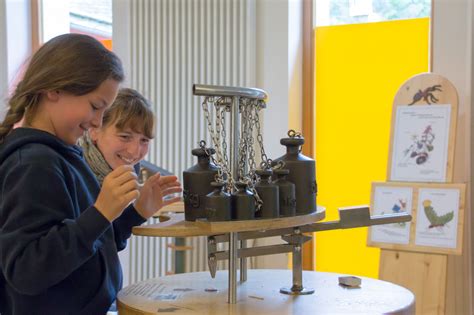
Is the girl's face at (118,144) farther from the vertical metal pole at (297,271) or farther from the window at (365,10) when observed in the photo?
the window at (365,10)

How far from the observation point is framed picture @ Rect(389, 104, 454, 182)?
144 inches

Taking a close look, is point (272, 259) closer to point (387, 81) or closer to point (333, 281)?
point (387, 81)

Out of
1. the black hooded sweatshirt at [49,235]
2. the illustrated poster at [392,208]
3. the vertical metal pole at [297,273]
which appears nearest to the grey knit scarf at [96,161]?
the black hooded sweatshirt at [49,235]

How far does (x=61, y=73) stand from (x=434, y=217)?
261 cm

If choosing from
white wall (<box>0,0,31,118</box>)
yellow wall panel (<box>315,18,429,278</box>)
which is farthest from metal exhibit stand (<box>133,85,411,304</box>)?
white wall (<box>0,0,31,118</box>)

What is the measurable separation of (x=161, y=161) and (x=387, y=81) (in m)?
1.70

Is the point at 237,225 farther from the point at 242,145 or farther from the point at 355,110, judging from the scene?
the point at 355,110

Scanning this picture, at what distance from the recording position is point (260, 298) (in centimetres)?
168

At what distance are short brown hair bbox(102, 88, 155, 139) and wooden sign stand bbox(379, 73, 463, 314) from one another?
1908 mm

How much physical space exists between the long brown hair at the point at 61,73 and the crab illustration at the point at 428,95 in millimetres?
2465

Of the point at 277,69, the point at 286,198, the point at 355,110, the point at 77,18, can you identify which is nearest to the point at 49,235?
the point at 286,198

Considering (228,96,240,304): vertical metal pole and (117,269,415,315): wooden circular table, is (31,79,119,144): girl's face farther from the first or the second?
(117,269,415,315): wooden circular table

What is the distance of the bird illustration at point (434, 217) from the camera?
358 centimetres

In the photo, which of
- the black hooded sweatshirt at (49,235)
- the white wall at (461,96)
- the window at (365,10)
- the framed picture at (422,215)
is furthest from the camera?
the window at (365,10)
